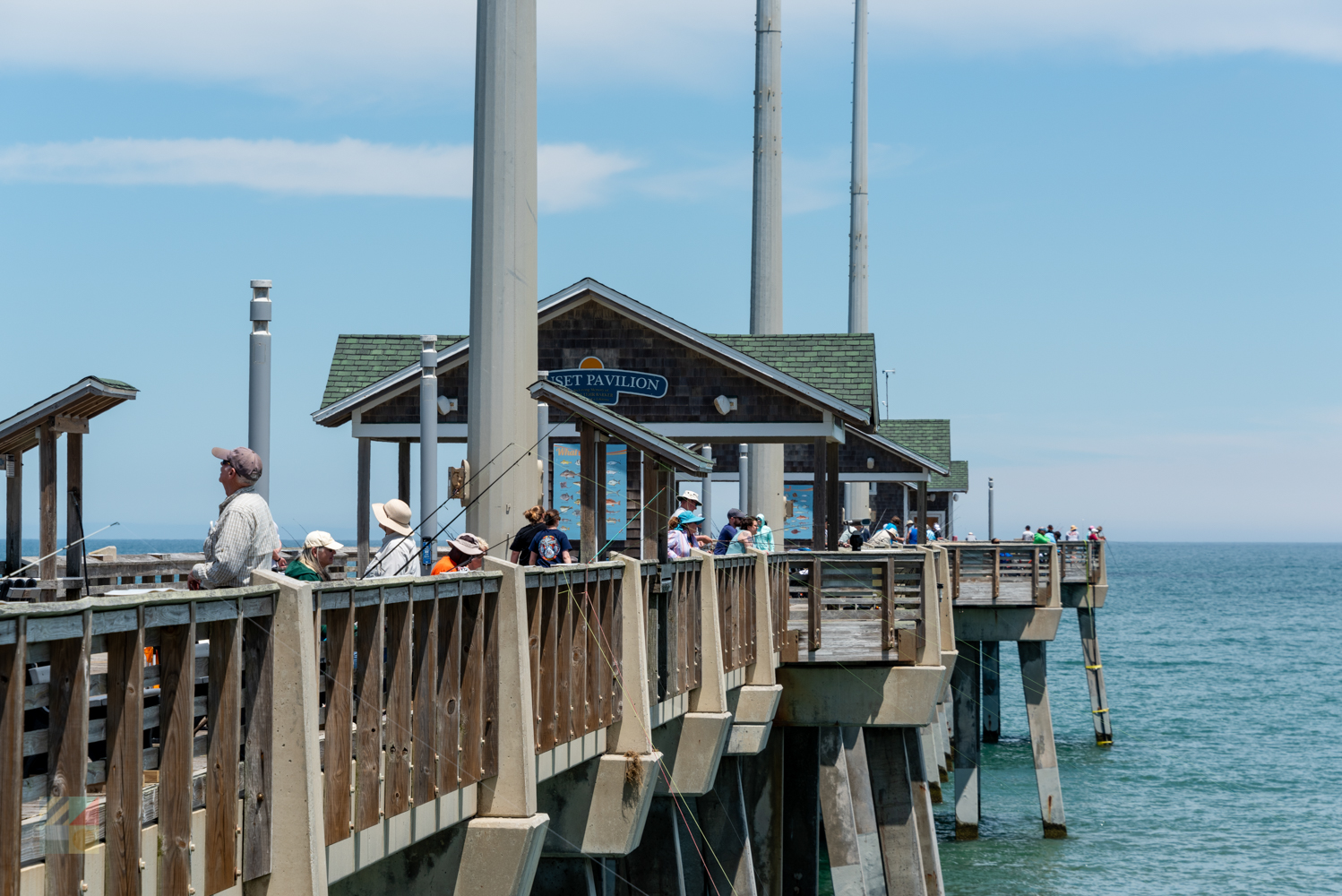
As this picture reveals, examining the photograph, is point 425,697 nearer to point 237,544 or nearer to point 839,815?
point 237,544

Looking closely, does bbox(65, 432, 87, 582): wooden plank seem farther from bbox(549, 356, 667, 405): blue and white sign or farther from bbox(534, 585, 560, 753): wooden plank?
bbox(549, 356, 667, 405): blue and white sign

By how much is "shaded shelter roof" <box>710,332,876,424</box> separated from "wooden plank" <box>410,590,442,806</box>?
15.2 meters

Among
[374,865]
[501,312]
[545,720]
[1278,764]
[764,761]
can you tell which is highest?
[501,312]

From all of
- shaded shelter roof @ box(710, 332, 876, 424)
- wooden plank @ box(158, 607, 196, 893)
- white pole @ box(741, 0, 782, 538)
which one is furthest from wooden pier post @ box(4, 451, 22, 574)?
white pole @ box(741, 0, 782, 538)

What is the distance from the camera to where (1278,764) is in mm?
41094

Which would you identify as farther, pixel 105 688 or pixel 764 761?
pixel 764 761

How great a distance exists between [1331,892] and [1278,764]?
49.8ft

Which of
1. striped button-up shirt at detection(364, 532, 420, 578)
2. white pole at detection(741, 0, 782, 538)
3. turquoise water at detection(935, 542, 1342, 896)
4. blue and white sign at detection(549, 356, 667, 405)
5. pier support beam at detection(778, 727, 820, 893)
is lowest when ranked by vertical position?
turquoise water at detection(935, 542, 1342, 896)

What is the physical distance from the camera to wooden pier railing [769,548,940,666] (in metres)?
17.0

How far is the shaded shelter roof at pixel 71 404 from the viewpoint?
12.0 m

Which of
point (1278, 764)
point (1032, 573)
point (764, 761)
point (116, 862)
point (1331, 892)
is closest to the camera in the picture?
point (116, 862)

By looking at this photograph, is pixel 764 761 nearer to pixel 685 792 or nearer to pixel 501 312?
pixel 685 792

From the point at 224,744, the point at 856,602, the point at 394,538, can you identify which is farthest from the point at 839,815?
the point at 224,744

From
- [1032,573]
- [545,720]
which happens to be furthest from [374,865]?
[1032,573]
